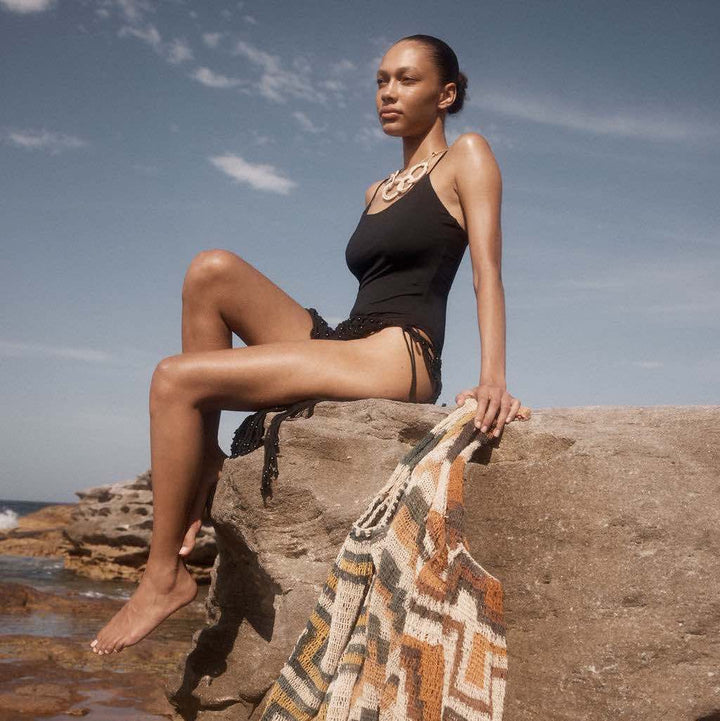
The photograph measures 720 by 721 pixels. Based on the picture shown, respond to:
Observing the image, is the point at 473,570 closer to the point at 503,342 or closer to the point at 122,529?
the point at 503,342

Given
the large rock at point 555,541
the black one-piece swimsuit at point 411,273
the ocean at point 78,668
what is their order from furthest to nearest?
the ocean at point 78,668 → the black one-piece swimsuit at point 411,273 → the large rock at point 555,541

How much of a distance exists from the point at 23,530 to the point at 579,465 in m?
21.5

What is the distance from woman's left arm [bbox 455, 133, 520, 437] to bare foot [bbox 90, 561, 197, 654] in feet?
3.66

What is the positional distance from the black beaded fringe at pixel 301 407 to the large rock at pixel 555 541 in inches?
1.3

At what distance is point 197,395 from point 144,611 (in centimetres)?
73

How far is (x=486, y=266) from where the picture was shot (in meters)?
2.44

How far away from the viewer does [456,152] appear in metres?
2.69

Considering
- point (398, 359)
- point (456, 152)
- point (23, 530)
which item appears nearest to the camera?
point (398, 359)

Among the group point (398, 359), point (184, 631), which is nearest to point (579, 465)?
point (398, 359)

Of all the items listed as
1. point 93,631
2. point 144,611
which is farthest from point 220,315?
point 93,631

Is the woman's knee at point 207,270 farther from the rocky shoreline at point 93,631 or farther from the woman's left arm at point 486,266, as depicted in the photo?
the rocky shoreline at point 93,631

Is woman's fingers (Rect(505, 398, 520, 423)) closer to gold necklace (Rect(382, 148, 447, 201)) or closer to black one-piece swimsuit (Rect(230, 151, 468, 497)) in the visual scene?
black one-piece swimsuit (Rect(230, 151, 468, 497))

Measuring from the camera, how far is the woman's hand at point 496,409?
6.86 ft

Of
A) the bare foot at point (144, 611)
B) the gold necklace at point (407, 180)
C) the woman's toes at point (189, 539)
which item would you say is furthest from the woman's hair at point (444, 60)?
the bare foot at point (144, 611)
